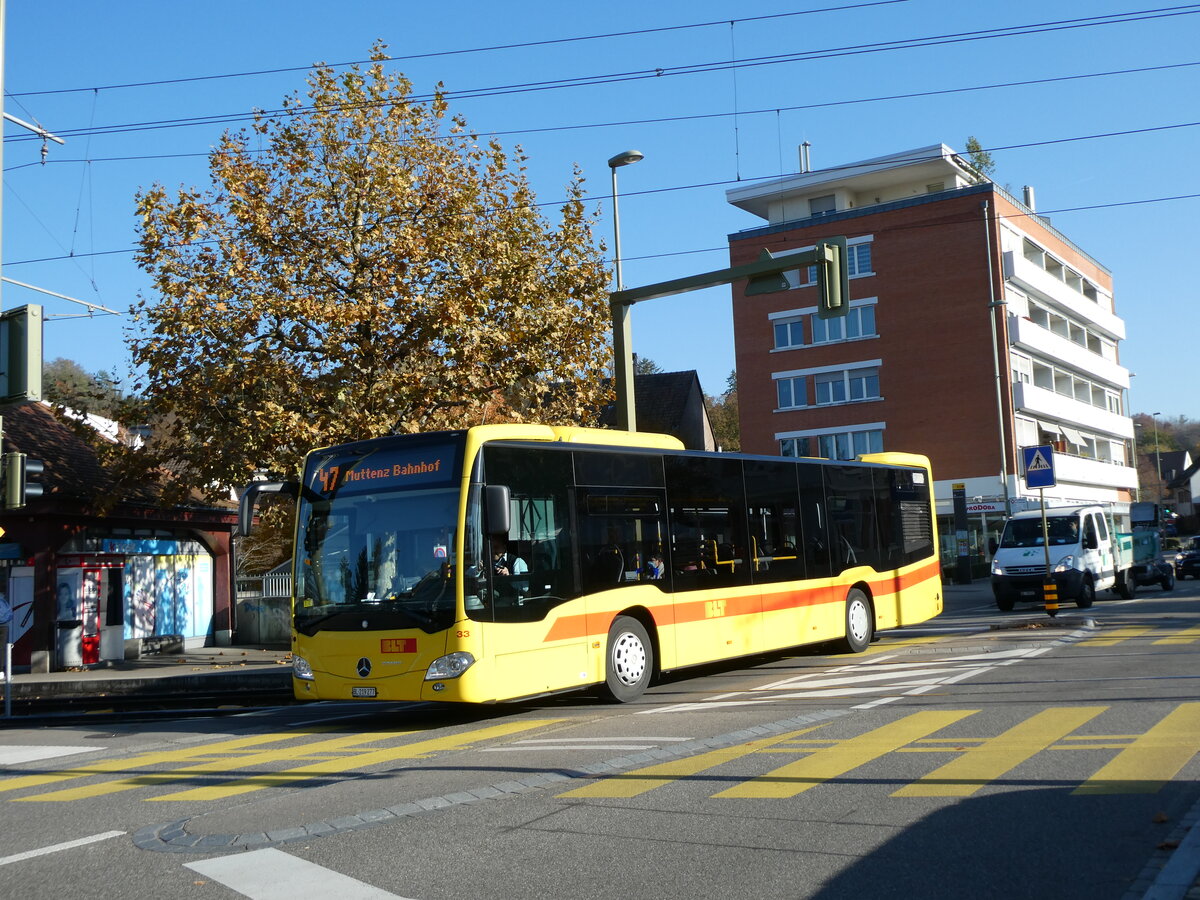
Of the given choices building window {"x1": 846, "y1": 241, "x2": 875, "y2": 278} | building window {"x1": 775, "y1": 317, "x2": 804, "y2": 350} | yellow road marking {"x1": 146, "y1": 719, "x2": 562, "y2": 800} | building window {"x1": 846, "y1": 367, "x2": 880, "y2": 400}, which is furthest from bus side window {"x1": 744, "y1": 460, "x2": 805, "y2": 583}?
building window {"x1": 775, "y1": 317, "x2": 804, "y2": 350}

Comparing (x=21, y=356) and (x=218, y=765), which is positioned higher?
(x=21, y=356)

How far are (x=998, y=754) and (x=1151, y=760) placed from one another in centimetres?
100

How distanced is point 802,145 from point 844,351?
1229 centimetres

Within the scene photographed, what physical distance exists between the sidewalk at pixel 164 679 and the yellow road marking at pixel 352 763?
724cm

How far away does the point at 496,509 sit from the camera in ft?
39.8

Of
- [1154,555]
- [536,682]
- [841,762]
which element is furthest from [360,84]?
[1154,555]

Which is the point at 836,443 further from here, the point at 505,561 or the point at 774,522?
the point at 505,561

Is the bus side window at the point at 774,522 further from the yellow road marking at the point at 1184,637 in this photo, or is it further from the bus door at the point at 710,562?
the yellow road marking at the point at 1184,637

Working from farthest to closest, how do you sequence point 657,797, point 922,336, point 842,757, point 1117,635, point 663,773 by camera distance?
point 922,336 → point 1117,635 → point 842,757 → point 663,773 → point 657,797

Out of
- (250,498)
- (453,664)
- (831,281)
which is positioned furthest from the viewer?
(831,281)

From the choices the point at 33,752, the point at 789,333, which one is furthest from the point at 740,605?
the point at 789,333

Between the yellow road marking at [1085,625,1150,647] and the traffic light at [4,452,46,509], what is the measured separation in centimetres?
1400

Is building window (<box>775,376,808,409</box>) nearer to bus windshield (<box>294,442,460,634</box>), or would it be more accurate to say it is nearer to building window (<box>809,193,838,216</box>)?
building window (<box>809,193,838,216</box>)

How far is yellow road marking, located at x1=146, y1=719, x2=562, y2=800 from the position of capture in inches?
353
